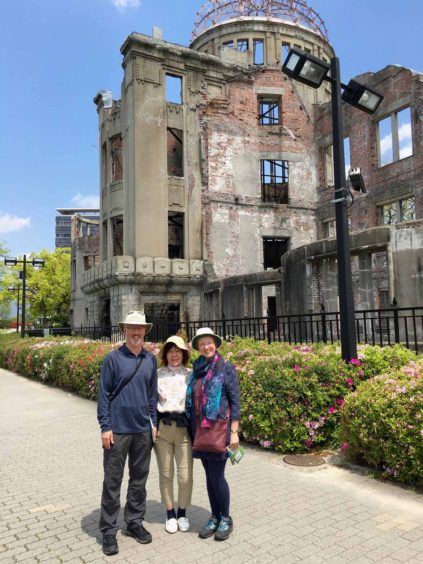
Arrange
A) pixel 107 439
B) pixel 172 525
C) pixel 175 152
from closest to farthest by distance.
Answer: pixel 107 439 → pixel 172 525 → pixel 175 152

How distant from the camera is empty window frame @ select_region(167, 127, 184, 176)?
95.1 ft

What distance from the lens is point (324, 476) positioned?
578 cm

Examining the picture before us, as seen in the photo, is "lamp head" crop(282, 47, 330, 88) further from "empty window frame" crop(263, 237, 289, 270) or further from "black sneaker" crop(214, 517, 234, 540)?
"empty window frame" crop(263, 237, 289, 270)

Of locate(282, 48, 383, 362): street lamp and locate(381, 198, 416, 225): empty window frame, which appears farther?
locate(381, 198, 416, 225): empty window frame

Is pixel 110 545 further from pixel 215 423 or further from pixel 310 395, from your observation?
pixel 310 395

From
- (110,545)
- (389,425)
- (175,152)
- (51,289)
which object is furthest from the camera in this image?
(51,289)

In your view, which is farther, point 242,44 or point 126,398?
point 242,44

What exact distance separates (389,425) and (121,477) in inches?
118

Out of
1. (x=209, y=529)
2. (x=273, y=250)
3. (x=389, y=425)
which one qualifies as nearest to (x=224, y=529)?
(x=209, y=529)

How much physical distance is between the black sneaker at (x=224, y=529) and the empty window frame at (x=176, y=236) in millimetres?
24970

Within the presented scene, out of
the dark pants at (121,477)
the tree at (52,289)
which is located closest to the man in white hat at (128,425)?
the dark pants at (121,477)

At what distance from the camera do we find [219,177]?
95.8 feet

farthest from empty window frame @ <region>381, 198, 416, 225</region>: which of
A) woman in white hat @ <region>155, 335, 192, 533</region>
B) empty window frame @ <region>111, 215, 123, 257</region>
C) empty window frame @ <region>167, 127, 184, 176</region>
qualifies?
woman in white hat @ <region>155, 335, 192, 533</region>

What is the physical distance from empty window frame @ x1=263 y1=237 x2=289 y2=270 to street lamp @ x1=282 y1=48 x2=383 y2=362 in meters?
24.0
